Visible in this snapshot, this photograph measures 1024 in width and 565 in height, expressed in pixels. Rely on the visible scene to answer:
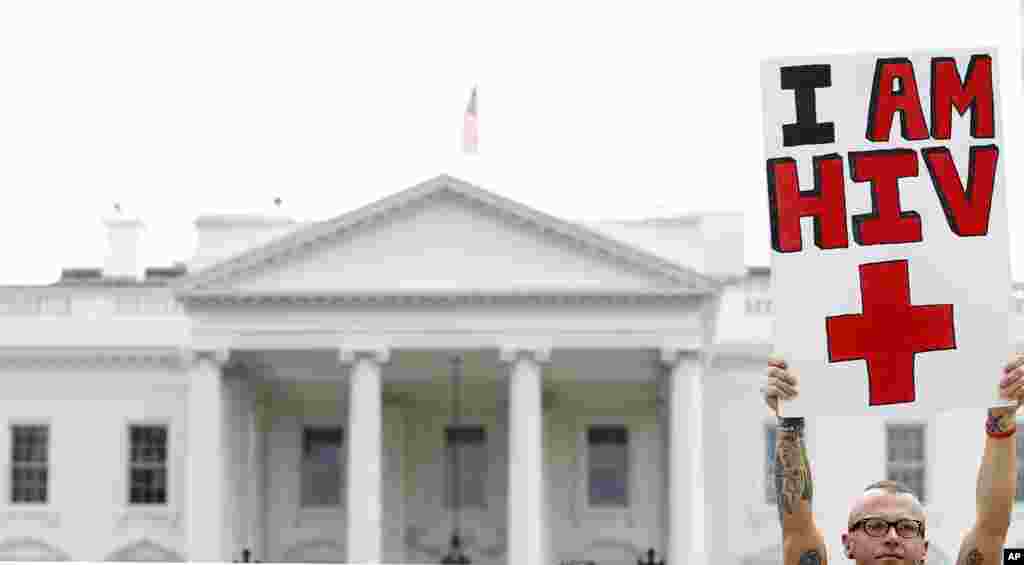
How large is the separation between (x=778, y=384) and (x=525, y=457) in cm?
3106

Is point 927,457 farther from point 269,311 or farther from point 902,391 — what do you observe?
point 902,391

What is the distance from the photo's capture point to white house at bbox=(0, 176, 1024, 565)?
36.4 m

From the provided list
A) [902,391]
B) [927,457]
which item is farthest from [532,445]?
[902,391]

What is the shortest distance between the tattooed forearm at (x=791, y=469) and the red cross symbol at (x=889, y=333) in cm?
34

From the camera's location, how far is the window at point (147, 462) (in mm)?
41562

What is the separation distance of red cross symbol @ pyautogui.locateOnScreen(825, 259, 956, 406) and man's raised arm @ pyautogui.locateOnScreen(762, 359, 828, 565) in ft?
0.80

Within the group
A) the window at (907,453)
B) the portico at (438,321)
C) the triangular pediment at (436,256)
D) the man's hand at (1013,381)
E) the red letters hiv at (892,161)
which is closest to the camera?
the man's hand at (1013,381)

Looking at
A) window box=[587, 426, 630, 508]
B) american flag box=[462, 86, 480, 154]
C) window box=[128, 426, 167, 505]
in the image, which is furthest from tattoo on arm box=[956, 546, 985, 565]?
window box=[128, 426, 167, 505]

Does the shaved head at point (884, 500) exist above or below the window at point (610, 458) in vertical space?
below

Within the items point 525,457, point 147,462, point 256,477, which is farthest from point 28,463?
point 525,457

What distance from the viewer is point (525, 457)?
36.1 meters

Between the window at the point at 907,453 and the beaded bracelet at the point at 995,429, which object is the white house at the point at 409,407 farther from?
the beaded bracelet at the point at 995,429

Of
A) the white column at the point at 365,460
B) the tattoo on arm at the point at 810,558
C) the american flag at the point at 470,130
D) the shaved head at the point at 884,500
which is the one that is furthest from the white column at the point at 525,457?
the shaved head at the point at 884,500

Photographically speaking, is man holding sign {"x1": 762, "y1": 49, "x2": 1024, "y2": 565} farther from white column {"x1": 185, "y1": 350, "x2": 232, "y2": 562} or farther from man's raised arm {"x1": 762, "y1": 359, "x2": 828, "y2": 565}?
white column {"x1": 185, "y1": 350, "x2": 232, "y2": 562}
